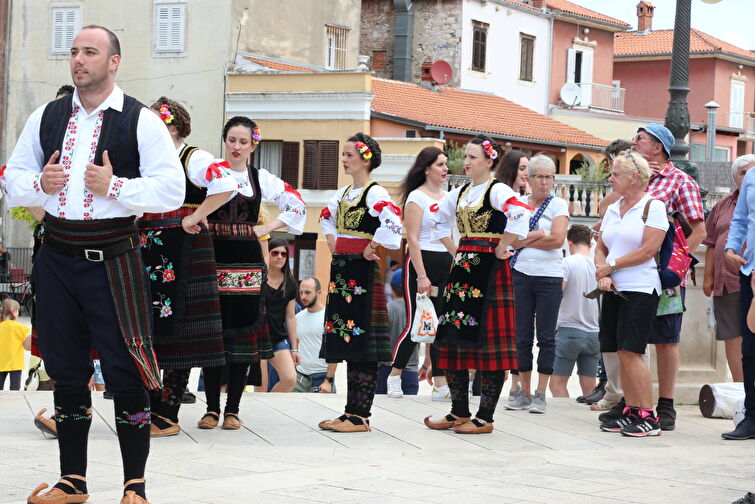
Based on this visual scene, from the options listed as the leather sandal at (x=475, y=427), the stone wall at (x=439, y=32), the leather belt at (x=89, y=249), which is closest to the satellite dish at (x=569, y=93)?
the stone wall at (x=439, y=32)

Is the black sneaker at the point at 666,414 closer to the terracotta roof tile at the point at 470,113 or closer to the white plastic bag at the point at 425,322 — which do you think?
the white plastic bag at the point at 425,322

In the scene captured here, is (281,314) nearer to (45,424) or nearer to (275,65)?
(45,424)

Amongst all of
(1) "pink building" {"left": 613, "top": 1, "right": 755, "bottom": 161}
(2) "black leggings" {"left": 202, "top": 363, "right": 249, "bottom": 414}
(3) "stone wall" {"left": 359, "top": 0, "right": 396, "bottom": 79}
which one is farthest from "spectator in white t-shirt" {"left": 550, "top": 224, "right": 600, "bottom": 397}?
(1) "pink building" {"left": 613, "top": 1, "right": 755, "bottom": 161}

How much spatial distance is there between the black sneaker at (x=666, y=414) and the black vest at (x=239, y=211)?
11.1 ft

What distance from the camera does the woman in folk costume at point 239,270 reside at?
8180 mm

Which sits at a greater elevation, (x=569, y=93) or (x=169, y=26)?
(x=169, y=26)

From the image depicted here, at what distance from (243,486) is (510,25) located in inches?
1628

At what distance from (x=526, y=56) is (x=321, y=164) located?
46.0ft

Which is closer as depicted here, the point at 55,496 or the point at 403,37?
the point at 55,496

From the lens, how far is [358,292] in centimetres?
870

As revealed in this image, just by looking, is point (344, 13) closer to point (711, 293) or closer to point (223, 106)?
point (223, 106)

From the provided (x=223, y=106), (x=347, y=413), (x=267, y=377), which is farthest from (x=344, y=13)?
(x=347, y=413)

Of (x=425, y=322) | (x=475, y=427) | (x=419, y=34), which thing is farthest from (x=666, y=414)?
(x=419, y=34)

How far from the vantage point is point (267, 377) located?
446 inches
